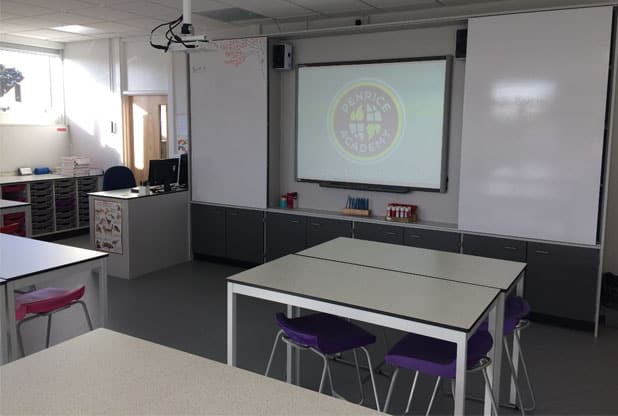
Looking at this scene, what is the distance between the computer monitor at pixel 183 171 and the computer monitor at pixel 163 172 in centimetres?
5

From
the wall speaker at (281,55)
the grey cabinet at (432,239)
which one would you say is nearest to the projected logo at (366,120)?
the wall speaker at (281,55)

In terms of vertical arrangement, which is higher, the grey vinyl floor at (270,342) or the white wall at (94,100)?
the white wall at (94,100)

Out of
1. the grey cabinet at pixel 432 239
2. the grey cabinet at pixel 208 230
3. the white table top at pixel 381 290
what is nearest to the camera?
the white table top at pixel 381 290

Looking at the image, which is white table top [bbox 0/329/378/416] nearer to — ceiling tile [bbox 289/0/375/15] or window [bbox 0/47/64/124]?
ceiling tile [bbox 289/0/375/15]

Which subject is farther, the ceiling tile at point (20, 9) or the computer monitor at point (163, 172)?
the computer monitor at point (163, 172)

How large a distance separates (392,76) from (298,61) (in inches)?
47.3

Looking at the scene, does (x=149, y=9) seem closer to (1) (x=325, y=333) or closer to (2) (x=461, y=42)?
(2) (x=461, y=42)

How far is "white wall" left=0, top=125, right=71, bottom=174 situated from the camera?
7902 millimetres

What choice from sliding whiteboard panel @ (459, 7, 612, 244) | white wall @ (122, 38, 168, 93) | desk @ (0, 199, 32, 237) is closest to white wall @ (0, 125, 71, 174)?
white wall @ (122, 38, 168, 93)

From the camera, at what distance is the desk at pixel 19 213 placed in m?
5.23

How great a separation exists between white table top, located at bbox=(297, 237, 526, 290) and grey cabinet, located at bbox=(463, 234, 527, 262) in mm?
1426

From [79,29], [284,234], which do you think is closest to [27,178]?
[79,29]

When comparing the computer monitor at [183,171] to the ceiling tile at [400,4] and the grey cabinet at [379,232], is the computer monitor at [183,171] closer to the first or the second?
the grey cabinet at [379,232]

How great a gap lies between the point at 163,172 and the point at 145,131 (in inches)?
73.8
